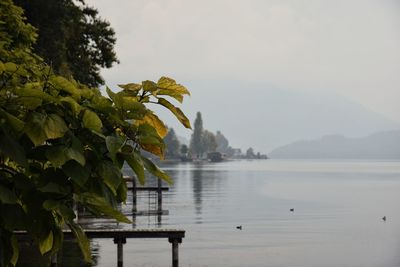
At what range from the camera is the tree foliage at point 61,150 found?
2688mm

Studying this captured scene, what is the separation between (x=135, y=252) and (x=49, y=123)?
36641 mm

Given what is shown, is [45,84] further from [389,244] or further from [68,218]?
[389,244]

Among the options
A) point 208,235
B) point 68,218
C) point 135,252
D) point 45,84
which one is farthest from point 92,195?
point 208,235

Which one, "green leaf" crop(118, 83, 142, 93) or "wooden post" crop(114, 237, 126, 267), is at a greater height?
"green leaf" crop(118, 83, 142, 93)

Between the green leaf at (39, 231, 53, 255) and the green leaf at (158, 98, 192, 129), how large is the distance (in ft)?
2.67

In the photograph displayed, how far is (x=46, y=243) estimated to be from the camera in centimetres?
296

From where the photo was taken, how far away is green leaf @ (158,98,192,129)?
3.12 meters

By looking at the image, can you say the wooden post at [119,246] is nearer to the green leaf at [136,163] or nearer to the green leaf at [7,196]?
the green leaf at [136,163]

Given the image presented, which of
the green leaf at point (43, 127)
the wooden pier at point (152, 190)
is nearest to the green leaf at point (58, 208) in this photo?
the green leaf at point (43, 127)

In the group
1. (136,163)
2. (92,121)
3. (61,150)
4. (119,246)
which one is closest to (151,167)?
(136,163)

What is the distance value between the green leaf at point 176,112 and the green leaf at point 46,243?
0.81 meters

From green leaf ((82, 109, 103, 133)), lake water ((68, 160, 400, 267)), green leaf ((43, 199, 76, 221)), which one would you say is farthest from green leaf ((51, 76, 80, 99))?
lake water ((68, 160, 400, 267))

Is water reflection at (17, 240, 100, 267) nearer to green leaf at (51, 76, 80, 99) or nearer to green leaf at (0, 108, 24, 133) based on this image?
green leaf at (51, 76, 80, 99)

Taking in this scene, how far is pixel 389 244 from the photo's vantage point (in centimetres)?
4731
